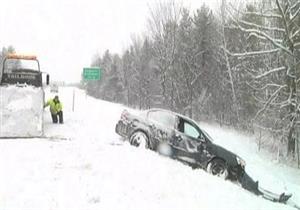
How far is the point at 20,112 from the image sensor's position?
18750 millimetres

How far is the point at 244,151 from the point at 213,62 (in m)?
21.3

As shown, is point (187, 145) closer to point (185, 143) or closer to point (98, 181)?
point (185, 143)

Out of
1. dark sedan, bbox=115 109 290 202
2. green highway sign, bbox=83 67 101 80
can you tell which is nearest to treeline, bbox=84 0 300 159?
green highway sign, bbox=83 67 101 80

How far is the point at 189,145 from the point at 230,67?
2636cm

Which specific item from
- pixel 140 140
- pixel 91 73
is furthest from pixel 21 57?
pixel 91 73

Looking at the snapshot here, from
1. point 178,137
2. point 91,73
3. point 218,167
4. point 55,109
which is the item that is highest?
point 91,73

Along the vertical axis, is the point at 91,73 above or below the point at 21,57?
below

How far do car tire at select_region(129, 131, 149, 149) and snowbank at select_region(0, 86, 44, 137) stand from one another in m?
4.11

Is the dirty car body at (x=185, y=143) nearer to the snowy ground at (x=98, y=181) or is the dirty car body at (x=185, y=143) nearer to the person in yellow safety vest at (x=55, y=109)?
the snowy ground at (x=98, y=181)

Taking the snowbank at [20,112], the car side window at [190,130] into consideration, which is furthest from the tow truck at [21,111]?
the car side window at [190,130]

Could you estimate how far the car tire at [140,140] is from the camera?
648 inches

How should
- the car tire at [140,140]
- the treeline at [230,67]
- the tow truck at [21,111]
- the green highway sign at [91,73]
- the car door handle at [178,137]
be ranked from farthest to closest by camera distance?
the green highway sign at [91,73]
the treeline at [230,67]
the tow truck at [21,111]
the car tire at [140,140]
the car door handle at [178,137]

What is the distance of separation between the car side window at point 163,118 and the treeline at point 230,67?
9.72 meters

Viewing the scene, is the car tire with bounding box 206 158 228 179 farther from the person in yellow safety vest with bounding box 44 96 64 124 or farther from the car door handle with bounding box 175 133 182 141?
the person in yellow safety vest with bounding box 44 96 64 124
